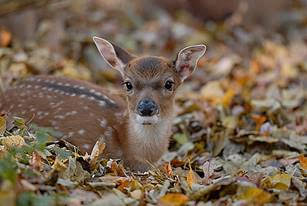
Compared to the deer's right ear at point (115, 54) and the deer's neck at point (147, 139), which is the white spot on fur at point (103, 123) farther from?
the deer's right ear at point (115, 54)

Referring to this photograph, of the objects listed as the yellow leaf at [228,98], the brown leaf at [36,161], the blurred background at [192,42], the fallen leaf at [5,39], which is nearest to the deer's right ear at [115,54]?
the blurred background at [192,42]

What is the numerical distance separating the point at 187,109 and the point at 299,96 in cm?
157

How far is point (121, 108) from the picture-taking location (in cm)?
715

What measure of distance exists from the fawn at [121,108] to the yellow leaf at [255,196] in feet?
5.87

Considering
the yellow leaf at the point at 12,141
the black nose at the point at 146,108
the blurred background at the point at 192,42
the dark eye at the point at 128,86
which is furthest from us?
the blurred background at the point at 192,42

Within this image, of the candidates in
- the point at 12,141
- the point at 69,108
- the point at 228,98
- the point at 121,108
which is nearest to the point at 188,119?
the point at 228,98

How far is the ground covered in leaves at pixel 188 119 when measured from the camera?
4727 mm

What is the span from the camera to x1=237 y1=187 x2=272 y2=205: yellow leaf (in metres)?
4.59

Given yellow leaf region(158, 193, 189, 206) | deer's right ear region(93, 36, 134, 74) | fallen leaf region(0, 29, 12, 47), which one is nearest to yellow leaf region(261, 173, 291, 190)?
yellow leaf region(158, 193, 189, 206)

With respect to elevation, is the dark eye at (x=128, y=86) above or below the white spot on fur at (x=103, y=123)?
above

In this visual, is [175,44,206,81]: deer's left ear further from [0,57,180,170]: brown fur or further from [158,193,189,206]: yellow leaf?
[158,193,189,206]: yellow leaf

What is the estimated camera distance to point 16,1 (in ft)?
29.9

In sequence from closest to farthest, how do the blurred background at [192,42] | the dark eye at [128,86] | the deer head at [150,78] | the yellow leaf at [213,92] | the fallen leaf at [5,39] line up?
the deer head at [150,78]
the dark eye at [128,86]
the yellow leaf at [213,92]
the blurred background at [192,42]
the fallen leaf at [5,39]

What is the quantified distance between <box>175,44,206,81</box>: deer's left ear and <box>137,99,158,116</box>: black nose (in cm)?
76
